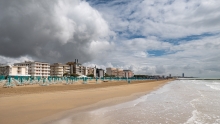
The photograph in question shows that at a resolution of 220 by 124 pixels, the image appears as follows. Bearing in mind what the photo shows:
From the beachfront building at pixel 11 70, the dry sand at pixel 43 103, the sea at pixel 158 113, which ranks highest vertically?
the beachfront building at pixel 11 70

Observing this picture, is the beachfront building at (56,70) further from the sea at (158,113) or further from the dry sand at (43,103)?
the sea at (158,113)

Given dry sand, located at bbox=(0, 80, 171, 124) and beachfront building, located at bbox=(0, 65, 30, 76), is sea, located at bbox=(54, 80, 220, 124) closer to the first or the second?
dry sand, located at bbox=(0, 80, 171, 124)

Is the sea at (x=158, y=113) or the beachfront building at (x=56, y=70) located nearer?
the sea at (x=158, y=113)

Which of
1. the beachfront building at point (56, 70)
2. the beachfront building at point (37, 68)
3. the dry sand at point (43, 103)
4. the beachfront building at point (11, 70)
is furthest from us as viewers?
the beachfront building at point (56, 70)

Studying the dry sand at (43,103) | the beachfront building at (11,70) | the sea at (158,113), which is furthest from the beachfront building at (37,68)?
the sea at (158,113)

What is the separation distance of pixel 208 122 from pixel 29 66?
3937 inches

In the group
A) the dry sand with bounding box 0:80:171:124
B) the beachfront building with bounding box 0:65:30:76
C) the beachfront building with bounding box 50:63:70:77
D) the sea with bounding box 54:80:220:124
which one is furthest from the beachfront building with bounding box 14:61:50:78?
the sea with bounding box 54:80:220:124

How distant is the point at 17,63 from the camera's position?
102562 millimetres

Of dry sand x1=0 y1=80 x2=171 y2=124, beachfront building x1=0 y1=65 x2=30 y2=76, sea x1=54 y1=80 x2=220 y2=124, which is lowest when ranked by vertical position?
sea x1=54 y1=80 x2=220 y2=124

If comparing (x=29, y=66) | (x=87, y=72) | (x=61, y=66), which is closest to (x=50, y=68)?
(x=61, y=66)

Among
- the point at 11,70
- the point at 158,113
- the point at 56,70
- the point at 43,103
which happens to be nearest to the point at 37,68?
the point at 11,70

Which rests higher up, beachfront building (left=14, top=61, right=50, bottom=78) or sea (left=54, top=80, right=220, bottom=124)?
beachfront building (left=14, top=61, right=50, bottom=78)

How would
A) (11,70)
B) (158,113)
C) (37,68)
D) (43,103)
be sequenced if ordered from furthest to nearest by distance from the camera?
(37,68), (11,70), (43,103), (158,113)

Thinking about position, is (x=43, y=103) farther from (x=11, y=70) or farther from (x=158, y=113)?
(x=11, y=70)
